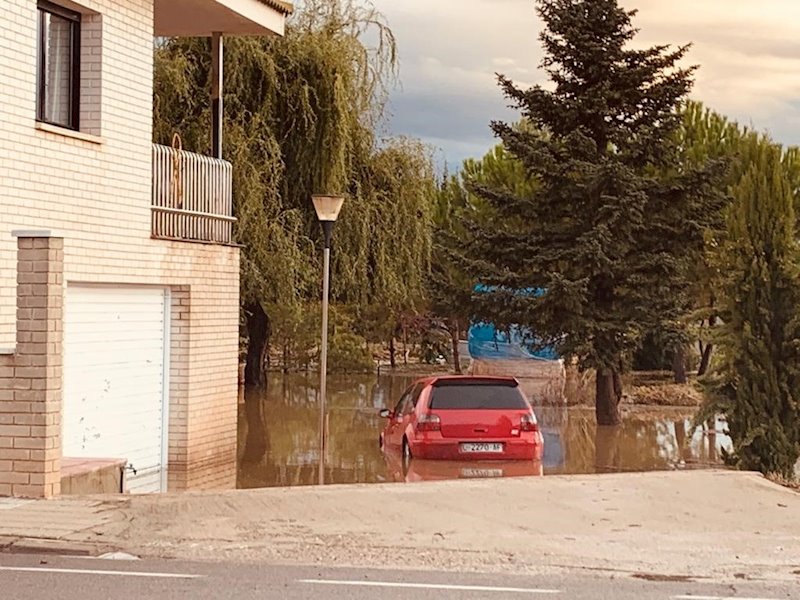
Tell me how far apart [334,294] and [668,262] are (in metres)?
7.96

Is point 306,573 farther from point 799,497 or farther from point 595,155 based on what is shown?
point 595,155

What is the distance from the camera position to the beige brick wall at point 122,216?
15125 millimetres

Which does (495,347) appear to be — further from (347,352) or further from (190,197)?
(190,197)

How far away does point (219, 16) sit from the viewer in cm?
2036

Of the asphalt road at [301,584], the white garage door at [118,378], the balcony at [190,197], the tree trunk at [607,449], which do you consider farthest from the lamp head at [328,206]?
the asphalt road at [301,584]

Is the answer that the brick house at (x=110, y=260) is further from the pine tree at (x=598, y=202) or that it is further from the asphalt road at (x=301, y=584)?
the pine tree at (x=598, y=202)

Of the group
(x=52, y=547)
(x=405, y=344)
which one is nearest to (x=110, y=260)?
(x=52, y=547)

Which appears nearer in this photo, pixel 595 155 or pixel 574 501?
pixel 574 501

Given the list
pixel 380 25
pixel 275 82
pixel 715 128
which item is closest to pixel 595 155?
pixel 380 25

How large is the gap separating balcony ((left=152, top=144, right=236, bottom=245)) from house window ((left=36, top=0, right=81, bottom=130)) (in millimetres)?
1885

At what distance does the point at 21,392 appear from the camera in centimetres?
1248

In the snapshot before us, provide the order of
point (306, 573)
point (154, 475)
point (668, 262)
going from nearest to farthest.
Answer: point (306, 573) → point (154, 475) → point (668, 262)

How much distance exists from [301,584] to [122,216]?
378 inches

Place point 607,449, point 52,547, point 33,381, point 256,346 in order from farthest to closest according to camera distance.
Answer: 1. point 256,346
2. point 607,449
3. point 33,381
4. point 52,547
